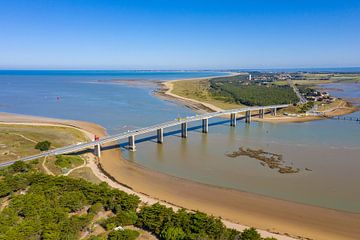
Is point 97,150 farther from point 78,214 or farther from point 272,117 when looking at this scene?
point 272,117

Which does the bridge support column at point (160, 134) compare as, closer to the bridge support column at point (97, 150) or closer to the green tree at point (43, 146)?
the bridge support column at point (97, 150)

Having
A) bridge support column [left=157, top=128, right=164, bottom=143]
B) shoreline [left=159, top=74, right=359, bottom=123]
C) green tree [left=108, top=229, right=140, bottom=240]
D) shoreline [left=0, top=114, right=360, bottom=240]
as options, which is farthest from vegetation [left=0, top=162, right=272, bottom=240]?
shoreline [left=159, top=74, right=359, bottom=123]

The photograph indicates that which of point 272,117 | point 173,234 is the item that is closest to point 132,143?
point 173,234

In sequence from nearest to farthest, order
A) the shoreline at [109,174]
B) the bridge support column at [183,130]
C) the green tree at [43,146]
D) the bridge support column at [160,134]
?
the shoreline at [109,174] → the green tree at [43,146] → the bridge support column at [160,134] → the bridge support column at [183,130]

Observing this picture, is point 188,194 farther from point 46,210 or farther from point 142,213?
point 46,210

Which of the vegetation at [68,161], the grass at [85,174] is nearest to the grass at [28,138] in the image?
the vegetation at [68,161]

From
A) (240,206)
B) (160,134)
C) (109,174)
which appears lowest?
(240,206)
